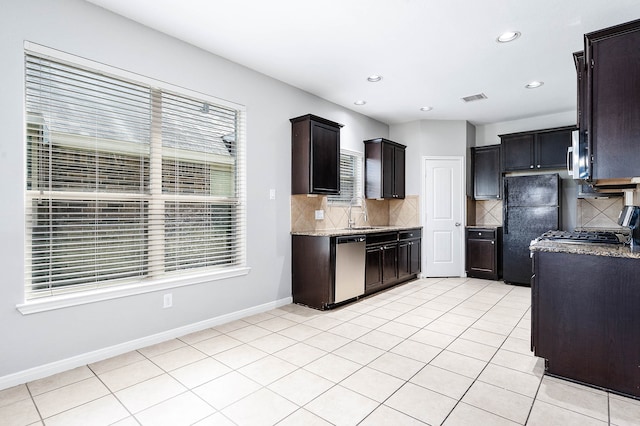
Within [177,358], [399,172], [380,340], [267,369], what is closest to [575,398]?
[380,340]

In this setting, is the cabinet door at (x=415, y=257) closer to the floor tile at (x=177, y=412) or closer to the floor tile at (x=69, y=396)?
the floor tile at (x=177, y=412)

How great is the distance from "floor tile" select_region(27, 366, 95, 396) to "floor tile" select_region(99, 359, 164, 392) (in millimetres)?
139

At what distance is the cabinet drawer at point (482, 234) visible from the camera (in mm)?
5547

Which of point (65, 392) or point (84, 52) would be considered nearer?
point (65, 392)

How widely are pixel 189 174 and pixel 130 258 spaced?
0.94 metres

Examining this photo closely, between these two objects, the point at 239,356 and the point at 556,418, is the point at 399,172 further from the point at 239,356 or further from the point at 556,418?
the point at 556,418

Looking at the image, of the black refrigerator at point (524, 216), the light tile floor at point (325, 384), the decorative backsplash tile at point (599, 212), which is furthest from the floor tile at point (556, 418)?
the decorative backsplash tile at point (599, 212)

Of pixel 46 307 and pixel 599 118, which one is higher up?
pixel 599 118

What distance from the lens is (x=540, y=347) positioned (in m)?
2.41

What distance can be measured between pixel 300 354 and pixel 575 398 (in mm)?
1873

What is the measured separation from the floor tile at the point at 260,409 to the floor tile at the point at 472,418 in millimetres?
902

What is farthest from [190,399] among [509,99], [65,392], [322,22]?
[509,99]

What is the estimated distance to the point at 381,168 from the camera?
5.46m

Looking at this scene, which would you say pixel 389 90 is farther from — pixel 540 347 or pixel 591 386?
pixel 591 386
